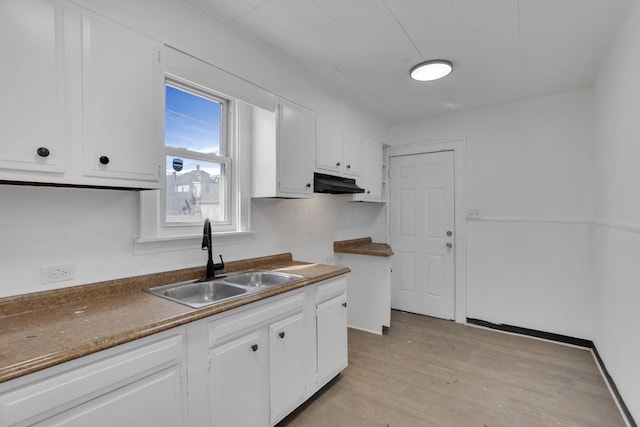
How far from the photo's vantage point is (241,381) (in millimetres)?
1594

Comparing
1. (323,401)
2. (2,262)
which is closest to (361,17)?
(2,262)

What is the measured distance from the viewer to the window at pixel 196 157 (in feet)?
6.72

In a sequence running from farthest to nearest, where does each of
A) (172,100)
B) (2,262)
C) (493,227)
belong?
(493,227) → (172,100) → (2,262)

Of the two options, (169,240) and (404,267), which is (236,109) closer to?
(169,240)

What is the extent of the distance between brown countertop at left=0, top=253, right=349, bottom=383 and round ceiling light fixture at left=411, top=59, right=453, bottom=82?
2051 millimetres

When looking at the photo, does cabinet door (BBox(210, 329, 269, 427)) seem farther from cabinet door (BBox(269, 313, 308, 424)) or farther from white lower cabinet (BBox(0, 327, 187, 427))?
white lower cabinet (BBox(0, 327, 187, 427))

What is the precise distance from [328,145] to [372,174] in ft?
3.10

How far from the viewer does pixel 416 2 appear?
1812 millimetres

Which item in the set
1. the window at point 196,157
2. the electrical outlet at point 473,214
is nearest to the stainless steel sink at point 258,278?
the window at point 196,157

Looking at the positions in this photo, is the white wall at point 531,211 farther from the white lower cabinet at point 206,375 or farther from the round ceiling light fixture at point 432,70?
the white lower cabinet at point 206,375

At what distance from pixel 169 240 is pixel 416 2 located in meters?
2.05

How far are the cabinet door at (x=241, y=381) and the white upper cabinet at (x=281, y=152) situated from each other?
3.60ft

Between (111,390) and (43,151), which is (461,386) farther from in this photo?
(43,151)

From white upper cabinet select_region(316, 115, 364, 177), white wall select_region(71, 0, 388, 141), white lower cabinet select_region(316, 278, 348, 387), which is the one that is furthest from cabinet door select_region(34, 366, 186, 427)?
white upper cabinet select_region(316, 115, 364, 177)
